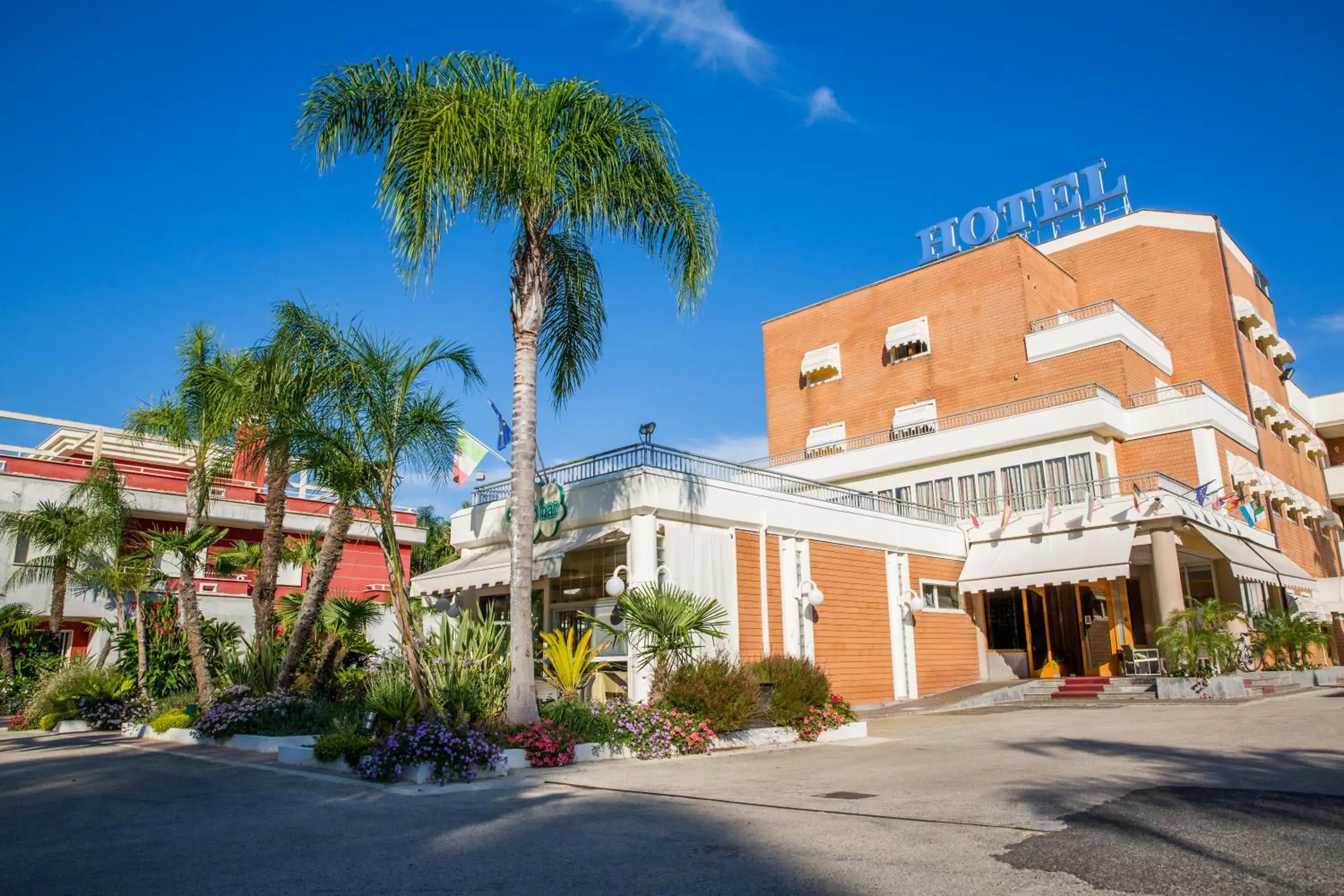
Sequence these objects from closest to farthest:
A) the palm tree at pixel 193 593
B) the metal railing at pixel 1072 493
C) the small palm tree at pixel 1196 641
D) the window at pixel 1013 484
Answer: the palm tree at pixel 193 593, the small palm tree at pixel 1196 641, the metal railing at pixel 1072 493, the window at pixel 1013 484

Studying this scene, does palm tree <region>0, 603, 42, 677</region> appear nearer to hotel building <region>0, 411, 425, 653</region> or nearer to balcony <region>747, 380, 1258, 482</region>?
hotel building <region>0, 411, 425, 653</region>

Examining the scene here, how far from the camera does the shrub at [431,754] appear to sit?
8.77 metres

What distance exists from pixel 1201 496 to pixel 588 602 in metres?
15.7

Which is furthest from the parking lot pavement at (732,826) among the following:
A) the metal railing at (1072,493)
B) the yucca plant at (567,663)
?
the metal railing at (1072,493)

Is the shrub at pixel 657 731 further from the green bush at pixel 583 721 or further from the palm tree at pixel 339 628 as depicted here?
the palm tree at pixel 339 628

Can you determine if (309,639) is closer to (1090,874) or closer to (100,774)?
(100,774)

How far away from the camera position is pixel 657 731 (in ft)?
37.1

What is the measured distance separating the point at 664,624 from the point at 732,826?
658 centimetres

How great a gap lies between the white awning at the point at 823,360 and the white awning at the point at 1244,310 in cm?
1260

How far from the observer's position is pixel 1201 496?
2197cm

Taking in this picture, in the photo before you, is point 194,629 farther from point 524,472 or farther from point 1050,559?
point 1050,559

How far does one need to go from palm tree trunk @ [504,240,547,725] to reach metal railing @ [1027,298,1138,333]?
20014mm

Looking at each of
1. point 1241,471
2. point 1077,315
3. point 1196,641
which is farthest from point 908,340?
point 1196,641

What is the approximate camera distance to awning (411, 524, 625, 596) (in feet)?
49.3
